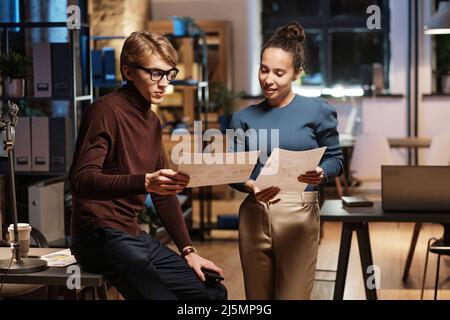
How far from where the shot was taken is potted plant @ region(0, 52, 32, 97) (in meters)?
4.91

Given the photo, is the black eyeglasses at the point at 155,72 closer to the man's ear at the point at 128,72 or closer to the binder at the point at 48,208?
the man's ear at the point at 128,72

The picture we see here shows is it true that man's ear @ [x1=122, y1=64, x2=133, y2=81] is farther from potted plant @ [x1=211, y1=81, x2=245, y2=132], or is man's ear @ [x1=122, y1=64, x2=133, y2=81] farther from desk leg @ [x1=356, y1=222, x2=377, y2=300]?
potted plant @ [x1=211, y1=81, x2=245, y2=132]

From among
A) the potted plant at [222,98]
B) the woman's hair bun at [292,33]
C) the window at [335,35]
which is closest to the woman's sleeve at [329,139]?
the woman's hair bun at [292,33]

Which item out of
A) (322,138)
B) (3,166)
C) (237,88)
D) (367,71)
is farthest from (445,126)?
(322,138)

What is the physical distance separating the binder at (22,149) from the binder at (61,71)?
28 centimetres

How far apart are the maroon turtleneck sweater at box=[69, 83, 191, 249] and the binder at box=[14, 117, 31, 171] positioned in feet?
7.07

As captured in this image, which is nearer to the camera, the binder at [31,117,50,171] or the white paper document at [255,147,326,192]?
the white paper document at [255,147,326,192]

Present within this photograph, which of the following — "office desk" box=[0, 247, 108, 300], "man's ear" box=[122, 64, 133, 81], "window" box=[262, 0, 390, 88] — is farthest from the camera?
"window" box=[262, 0, 390, 88]

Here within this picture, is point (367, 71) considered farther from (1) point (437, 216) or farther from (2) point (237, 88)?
(1) point (437, 216)

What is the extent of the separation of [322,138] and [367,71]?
6337 millimetres

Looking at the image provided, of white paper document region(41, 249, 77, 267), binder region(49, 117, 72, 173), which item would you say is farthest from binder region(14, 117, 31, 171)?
white paper document region(41, 249, 77, 267)

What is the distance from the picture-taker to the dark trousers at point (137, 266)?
2.62 meters

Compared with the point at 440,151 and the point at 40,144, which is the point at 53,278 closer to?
the point at 40,144

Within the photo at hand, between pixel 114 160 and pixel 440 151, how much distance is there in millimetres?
5380
